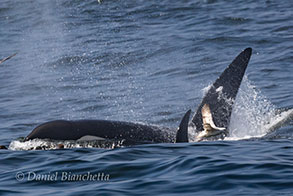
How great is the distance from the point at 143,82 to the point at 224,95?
7.79m

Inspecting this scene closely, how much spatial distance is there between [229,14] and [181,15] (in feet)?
6.86

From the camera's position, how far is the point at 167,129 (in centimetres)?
1127

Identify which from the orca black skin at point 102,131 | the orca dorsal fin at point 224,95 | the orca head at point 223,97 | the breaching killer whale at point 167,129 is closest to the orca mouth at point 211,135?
the breaching killer whale at point 167,129

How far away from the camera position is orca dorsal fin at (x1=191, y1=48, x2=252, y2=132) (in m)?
11.6

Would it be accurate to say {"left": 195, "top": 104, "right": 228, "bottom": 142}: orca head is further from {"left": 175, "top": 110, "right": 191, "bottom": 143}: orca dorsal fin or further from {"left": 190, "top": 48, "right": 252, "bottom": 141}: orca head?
{"left": 175, "top": 110, "right": 191, "bottom": 143}: orca dorsal fin

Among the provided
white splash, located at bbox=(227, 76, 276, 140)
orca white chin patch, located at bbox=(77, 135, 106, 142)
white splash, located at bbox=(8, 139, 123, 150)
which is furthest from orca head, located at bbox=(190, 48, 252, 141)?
orca white chin patch, located at bbox=(77, 135, 106, 142)

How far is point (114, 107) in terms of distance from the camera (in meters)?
16.7

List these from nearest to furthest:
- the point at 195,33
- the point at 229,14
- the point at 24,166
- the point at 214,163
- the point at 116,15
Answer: the point at 214,163, the point at 24,166, the point at 195,33, the point at 229,14, the point at 116,15

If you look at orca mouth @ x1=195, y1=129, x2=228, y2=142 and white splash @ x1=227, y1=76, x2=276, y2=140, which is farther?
white splash @ x1=227, y1=76, x2=276, y2=140

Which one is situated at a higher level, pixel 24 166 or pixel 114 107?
pixel 24 166

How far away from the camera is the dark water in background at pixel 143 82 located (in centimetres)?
818

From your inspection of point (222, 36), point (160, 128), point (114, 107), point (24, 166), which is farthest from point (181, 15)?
point (24, 166)

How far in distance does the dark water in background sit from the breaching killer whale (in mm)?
381

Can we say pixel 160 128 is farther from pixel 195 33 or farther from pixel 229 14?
pixel 229 14
